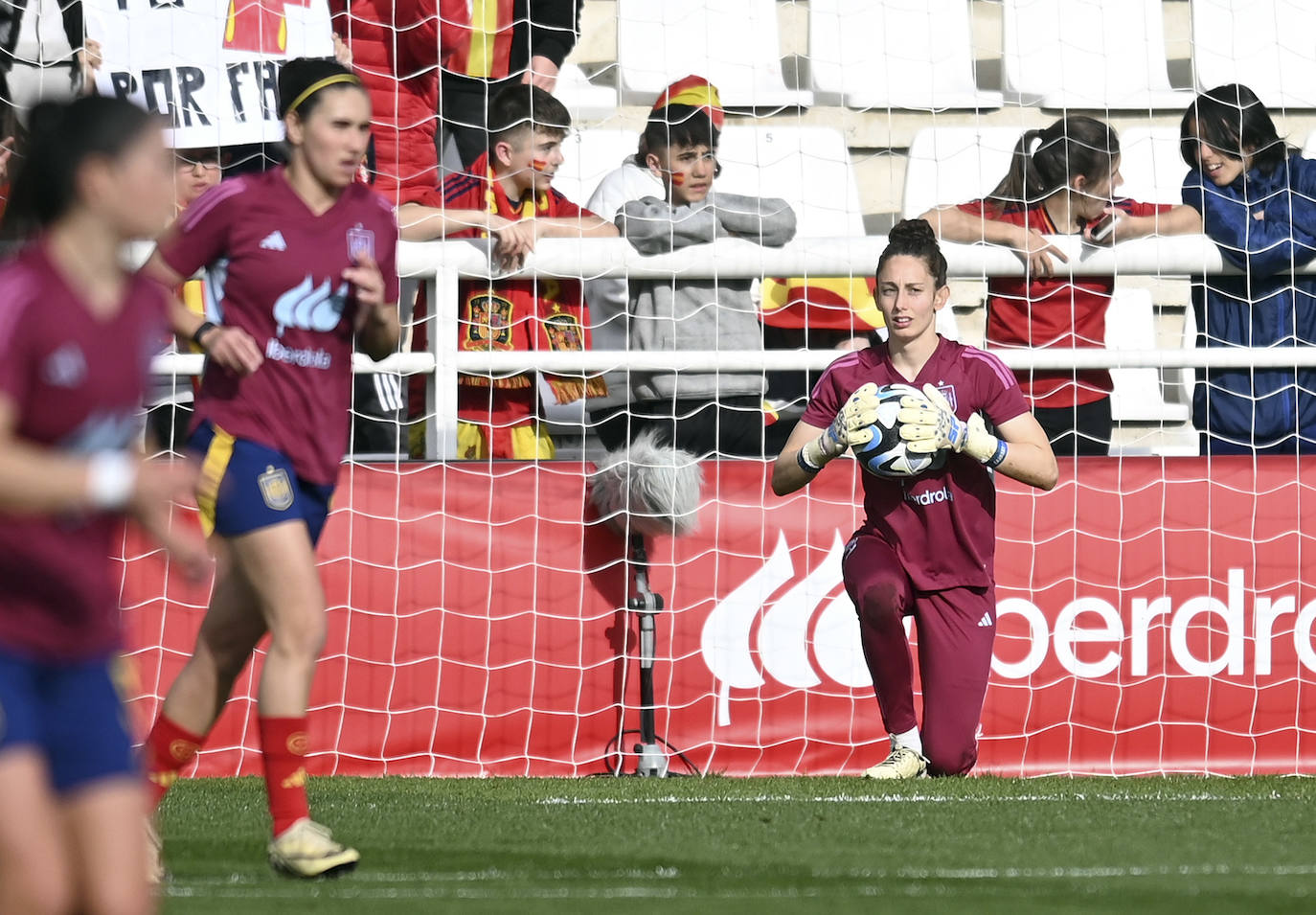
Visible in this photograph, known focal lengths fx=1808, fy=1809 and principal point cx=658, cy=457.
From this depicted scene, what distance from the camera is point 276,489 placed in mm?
4316

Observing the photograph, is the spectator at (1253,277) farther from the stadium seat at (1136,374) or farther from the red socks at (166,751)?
the red socks at (166,751)

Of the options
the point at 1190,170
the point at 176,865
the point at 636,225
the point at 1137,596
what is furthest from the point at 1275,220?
the point at 176,865

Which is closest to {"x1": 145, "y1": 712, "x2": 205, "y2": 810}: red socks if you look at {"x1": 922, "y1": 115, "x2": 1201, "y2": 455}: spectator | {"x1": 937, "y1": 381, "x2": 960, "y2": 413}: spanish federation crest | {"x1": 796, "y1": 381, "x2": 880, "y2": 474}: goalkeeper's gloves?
{"x1": 796, "y1": 381, "x2": 880, "y2": 474}: goalkeeper's gloves

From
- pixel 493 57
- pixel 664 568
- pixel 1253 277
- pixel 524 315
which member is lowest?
pixel 664 568

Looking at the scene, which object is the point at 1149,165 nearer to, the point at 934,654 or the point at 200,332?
the point at 934,654

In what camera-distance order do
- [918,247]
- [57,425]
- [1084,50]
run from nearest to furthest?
[57,425] < [918,247] < [1084,50]

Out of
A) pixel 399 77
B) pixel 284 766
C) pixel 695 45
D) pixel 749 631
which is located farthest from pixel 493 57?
pixel 284 766

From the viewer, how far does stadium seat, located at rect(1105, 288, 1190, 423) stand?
9.05 metres

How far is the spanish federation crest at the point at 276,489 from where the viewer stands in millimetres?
4301

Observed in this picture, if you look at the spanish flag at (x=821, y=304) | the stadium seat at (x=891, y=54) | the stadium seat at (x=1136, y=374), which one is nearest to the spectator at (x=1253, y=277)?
the stadium seat at (x=1136, y=374)

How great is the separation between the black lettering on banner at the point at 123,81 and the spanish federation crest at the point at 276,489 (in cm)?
371

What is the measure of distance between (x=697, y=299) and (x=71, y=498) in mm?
5493

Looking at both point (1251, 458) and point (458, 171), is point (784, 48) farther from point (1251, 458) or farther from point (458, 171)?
point (1251, 458)

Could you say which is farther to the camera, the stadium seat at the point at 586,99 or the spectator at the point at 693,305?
the stadium seat at the point at 586,99
